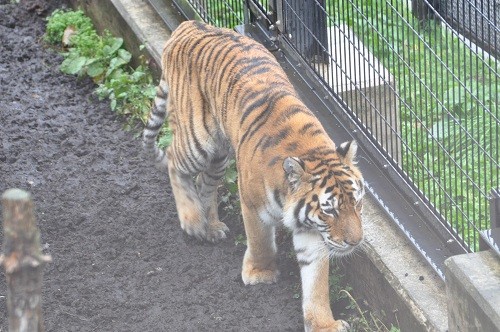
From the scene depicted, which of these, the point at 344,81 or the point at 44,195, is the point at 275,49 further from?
the point at 44,195

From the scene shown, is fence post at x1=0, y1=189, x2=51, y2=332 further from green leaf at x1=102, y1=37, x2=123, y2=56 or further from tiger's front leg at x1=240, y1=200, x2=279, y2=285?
green leaf at x1=102, y1=37, x2=123, y2=56

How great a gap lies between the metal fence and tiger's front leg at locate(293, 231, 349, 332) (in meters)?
0.62

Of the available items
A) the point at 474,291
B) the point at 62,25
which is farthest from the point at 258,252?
the point at 62,25

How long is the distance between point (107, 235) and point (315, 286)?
1536 millimetres

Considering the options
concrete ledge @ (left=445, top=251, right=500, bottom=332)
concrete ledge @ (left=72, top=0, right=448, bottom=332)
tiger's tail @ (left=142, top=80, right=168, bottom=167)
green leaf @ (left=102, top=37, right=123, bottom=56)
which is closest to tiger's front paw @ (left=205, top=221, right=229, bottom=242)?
tiger's tail @ (left=142, top=80, right=168, bottom=167)

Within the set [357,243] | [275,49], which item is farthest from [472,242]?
[275,49]

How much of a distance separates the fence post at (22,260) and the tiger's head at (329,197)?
103 inches

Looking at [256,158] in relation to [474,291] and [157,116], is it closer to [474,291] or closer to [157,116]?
[157,116]

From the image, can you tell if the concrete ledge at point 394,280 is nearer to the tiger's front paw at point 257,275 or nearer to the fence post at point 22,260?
the tiger's front paw at point 257,275

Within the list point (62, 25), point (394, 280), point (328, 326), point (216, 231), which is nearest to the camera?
point (394, 280)

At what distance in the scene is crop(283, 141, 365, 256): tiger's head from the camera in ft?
17.0

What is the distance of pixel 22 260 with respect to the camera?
2646 mm

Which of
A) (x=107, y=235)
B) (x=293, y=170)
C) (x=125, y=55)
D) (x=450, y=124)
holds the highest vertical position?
(x=450, y=124)

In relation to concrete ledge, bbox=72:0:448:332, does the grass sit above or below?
above
